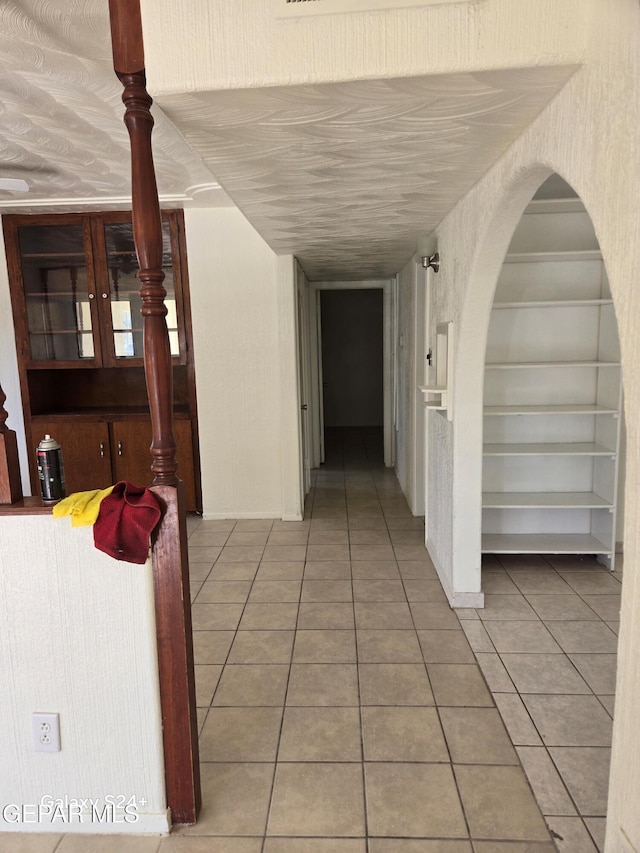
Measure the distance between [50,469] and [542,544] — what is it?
3011 millimetres

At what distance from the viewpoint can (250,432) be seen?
Answer: 4605 millimetres

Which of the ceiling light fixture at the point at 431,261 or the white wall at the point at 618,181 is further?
the ceiling light fixture at the point at 431,261

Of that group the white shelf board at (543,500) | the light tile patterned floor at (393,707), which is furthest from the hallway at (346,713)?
the white shelf board at (543,500)

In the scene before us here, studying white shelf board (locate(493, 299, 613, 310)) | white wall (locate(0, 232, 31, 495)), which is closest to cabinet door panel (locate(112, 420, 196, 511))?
white wall (locate(0, 232, 31, 495))

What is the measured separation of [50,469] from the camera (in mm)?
1660

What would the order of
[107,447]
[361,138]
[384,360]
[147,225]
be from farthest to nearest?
[384,360]
[107,447]
[361,138]
[147,225]

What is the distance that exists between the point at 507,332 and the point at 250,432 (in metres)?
2.16

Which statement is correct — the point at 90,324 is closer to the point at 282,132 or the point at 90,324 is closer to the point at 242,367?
the point at 242,367

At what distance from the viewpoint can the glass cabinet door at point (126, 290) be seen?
437cm

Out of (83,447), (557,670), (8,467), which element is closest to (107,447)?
(83,447)

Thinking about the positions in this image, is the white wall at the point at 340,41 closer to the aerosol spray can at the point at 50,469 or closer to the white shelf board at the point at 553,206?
the aerosol spray can at the point at 50,469

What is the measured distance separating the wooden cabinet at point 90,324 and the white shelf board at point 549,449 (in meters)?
2.41

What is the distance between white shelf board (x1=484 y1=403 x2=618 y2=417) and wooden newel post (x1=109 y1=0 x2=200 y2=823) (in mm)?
2199
